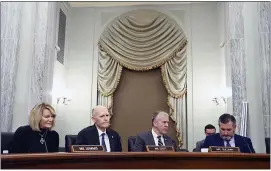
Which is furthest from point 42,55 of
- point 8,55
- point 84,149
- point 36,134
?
point 84,149

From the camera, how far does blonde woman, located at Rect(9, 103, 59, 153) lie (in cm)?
325

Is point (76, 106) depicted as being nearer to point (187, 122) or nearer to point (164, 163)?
point (187, 122)

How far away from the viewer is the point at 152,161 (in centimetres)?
262

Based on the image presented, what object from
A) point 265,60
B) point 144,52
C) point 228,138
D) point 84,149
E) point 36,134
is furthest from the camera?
point 144,52

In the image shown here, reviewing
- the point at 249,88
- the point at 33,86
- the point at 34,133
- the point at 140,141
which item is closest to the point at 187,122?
the point at 249,88

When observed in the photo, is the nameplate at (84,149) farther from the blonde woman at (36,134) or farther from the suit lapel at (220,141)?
the suit lapel at (220,141)

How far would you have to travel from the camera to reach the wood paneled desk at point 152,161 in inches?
96.2

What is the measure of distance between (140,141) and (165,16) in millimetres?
5396

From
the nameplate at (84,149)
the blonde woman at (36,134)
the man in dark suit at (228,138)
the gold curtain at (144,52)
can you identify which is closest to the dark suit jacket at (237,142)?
the man in dark suit at (228,138)

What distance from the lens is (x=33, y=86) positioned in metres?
5.63

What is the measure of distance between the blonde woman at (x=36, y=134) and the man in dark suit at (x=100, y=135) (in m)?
0.39

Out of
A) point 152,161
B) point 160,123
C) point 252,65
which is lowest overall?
point 152,161

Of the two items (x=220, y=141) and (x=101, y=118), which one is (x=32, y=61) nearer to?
(x=101, y=118)

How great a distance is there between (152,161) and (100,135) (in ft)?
4.09
